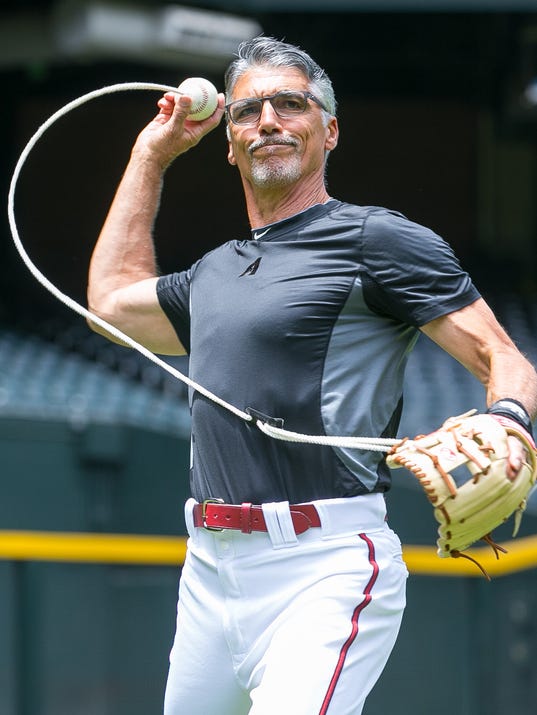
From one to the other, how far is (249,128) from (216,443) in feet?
2.05

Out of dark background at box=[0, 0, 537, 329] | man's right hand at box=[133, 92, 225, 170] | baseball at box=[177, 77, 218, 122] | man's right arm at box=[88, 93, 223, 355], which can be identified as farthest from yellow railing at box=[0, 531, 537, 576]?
dark background at box=[0, 0, 537, 329]

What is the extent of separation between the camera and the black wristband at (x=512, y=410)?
192 cm

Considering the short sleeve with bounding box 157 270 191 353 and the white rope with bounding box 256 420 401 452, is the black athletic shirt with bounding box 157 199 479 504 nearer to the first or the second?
the white rope with bounding box 256 420 401 452

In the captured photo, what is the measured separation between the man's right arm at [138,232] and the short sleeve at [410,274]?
0.62 m

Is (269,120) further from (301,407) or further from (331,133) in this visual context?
(301,407)

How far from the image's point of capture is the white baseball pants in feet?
6.64

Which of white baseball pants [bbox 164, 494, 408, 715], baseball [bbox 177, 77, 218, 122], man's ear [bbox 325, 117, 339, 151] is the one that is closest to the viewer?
white baseball pants [bbox 164, 494, 408, 715]

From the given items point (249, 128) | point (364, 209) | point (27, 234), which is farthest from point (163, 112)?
point (27, 234)

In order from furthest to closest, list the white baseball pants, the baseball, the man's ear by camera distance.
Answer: the baseball < the man's ear < the white baseball pants

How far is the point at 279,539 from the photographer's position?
213 centimetres

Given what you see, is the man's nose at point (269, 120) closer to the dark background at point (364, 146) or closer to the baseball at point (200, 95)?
the baseball at point (200, 95)

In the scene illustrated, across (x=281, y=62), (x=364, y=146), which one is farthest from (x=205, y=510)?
(x=364, y=146)

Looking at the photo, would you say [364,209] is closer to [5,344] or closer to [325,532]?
[325,532]

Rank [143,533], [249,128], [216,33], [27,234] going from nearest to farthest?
[249,128]
[143,533]
[216,33]
[27,234]
